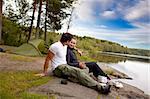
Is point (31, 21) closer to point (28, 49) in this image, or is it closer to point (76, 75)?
point (28, 49)

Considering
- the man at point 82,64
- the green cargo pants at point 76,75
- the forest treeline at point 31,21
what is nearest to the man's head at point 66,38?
the man at point 82,64

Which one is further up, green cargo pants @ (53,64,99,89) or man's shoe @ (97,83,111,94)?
green cargo pants @ (53,64,99,89)

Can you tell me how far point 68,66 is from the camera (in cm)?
717

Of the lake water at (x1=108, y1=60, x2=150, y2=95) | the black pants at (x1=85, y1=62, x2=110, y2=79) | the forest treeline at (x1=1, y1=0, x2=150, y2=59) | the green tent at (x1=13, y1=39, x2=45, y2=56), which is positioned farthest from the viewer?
the forest treeline at (x1=1, y1=0, x2=150, y2=59)

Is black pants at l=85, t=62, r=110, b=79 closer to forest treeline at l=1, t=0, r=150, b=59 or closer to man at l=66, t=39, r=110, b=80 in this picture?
man at l=66, t=39, r=110, b=80

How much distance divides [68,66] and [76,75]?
0.99 feet

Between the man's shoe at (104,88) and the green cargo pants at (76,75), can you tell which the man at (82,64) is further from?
the man's shoe at (104,88)

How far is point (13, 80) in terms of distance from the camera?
6.45m

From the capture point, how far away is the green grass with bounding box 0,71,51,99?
17.1 feet

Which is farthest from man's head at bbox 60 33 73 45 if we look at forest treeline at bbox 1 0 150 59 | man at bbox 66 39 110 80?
forest treeline at bbox 1 0 150 59

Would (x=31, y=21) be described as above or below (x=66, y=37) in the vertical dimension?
above

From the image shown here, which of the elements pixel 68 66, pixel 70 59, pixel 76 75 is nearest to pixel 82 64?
pixel 70 59

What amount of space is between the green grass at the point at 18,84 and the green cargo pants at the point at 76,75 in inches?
14.1

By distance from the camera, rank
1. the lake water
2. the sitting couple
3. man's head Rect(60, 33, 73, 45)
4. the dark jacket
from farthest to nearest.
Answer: the lake water → the dark jacket → man's head Rect(60, 33, 73, 45) → the sitting couple
